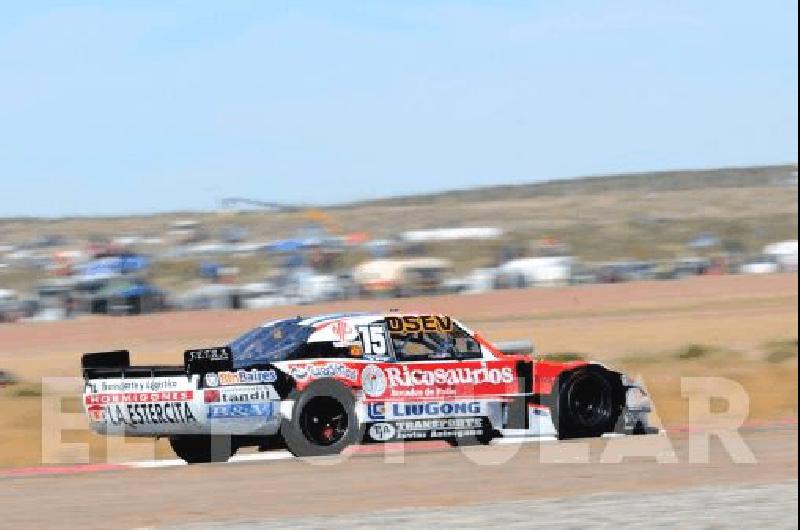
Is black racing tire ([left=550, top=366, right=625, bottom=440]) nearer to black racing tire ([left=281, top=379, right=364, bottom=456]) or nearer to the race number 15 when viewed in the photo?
the race number 15

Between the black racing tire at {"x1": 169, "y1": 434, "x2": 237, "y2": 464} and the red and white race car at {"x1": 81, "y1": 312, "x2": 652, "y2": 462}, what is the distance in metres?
0.01

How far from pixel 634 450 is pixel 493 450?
1.17m

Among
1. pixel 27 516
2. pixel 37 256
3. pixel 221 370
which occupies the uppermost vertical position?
pixel 37 256

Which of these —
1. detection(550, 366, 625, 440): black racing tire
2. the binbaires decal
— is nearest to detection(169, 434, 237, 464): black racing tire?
the binbaires decal

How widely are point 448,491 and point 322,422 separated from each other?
103 inches

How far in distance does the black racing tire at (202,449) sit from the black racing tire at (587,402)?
2.80 metres

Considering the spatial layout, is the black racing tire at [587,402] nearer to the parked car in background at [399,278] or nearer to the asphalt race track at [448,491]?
the asphalt race track at [448,491]

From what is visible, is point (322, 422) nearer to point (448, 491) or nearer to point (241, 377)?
point (241, 377)

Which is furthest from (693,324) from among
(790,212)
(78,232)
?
(78,232)

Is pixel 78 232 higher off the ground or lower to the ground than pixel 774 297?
higher

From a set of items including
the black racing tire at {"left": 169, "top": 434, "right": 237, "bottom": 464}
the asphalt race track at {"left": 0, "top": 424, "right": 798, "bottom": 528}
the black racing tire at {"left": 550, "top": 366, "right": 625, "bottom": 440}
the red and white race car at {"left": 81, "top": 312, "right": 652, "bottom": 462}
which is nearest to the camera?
the asphalt race track at {"left": 0, "top": 424, "right": 798, "bottom": 528}

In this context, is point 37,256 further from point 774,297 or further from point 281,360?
point 281,360

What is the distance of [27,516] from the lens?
995 cm

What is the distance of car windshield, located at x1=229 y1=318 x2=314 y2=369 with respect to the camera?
1345 centimetres
